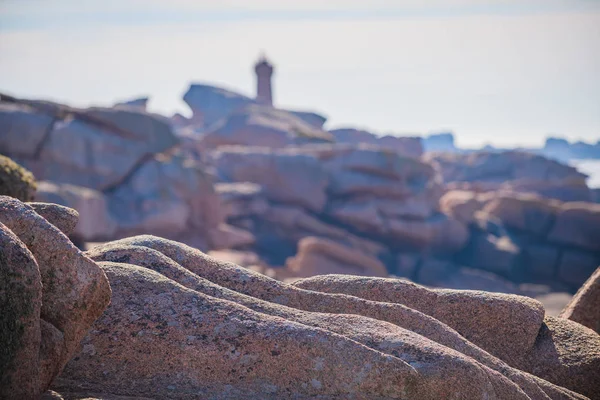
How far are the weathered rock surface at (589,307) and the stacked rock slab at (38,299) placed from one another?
556 cm

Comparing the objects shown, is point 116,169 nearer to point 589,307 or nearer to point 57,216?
point 57,216

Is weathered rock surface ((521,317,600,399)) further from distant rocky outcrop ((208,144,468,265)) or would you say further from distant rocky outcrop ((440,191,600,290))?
distant rocky outcrop ((440,191,600,290))

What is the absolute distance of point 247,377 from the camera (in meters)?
4.25

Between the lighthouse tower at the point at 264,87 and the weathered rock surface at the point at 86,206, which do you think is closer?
the weathered rock surface at the point at 86,206

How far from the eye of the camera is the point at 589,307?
7102 mm

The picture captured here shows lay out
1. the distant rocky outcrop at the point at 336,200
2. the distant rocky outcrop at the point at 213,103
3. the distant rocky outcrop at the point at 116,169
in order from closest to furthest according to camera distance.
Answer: the distant rocky outcrop at the point at 116,169 → the distant rocky outcrop at the point at 336,200 → the distant rocky outcrop at the point at 213,103

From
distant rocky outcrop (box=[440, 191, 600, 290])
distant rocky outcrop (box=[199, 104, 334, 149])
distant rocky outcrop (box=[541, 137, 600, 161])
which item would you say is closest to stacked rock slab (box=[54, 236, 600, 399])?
distant rocky outcrop (box=[440, 191, 600, 290])

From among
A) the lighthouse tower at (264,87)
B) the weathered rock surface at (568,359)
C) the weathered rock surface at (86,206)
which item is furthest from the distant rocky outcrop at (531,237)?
the lighthouse tower at (264,87)

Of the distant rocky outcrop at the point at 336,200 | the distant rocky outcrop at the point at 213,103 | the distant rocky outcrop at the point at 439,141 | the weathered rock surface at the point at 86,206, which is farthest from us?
the distant rocky outcrop at the point at 439,141

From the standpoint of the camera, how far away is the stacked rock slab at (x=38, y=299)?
338cm

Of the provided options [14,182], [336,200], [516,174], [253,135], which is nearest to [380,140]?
[516,174]

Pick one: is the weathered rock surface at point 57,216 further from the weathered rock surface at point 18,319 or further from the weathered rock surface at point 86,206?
the weathered rock surface at point 86,206

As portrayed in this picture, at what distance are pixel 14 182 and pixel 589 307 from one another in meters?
9.52

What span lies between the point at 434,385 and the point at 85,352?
2512mm
